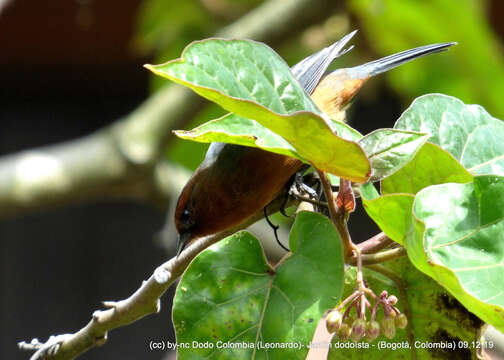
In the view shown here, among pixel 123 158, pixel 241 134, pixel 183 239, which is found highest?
pixel 241 134

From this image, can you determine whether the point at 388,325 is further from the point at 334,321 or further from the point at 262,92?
the point at 262,92

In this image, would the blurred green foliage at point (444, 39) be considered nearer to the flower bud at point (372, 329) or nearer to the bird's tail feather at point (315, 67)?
the bird's tail feather at point (315, 67)

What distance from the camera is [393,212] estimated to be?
82cm

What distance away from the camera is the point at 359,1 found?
2939mm

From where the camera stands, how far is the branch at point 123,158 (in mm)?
2871

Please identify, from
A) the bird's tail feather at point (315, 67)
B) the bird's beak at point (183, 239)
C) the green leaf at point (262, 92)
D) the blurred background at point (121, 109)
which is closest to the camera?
the green leaf at point (262, 92)

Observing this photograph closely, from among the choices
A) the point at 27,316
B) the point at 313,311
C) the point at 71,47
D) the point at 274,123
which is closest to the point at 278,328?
the point at 313,311

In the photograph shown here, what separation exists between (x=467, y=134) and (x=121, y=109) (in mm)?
3905

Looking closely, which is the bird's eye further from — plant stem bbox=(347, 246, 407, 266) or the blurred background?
the blurred background

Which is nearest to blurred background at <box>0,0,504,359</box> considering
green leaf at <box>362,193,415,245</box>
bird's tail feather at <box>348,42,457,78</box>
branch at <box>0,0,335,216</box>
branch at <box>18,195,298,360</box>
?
branch at <box>0,0,335,216</box>

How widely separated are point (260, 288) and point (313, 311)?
0.33 feet

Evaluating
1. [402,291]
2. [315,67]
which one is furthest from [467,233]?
[315,67]

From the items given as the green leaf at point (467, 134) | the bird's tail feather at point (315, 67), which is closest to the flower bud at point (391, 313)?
the green leaf at point (467, 134)

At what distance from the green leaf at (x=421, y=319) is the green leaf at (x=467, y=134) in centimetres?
17
